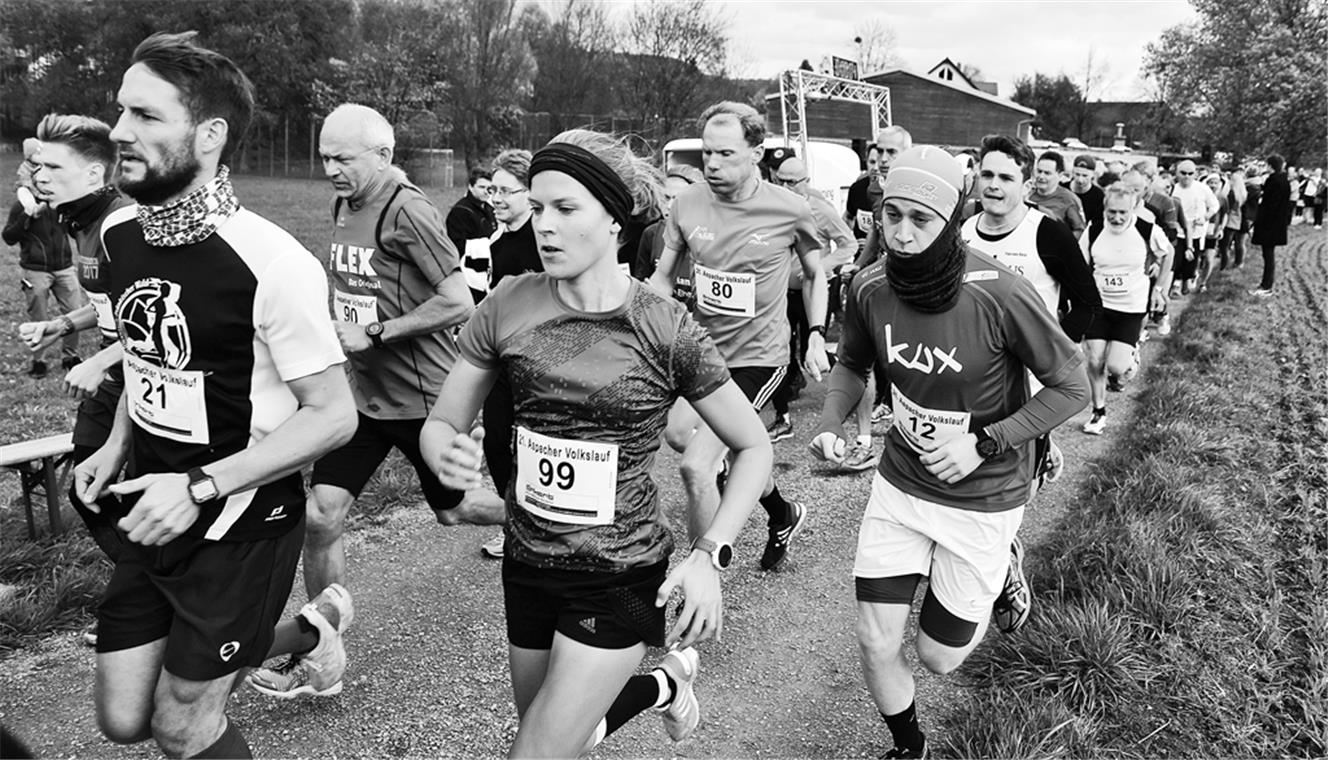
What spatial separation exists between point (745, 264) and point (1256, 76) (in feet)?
93.7

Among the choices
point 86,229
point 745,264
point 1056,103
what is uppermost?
point 1056,103

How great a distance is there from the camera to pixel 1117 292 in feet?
25.2

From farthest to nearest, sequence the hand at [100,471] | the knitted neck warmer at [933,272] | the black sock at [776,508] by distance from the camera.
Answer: the black sock at [776,508], the knitted neck warmer at [933,272], the hand at [100,471]

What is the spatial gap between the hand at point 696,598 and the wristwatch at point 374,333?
6.22 feet

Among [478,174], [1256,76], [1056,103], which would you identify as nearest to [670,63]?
[1256,76]

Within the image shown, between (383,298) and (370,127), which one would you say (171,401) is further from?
(370,127)

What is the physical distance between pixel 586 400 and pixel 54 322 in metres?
2.41

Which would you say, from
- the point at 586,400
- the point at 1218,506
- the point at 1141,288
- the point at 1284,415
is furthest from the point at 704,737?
the point at 1284,415

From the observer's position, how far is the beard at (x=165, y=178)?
2.38 m

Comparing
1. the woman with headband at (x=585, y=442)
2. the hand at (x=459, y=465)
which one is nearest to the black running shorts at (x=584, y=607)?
the woman with headband at (x=585, y=442)

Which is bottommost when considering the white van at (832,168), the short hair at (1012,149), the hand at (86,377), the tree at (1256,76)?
the hand at (86,377)

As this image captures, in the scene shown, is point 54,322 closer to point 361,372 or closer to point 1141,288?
point 361,372

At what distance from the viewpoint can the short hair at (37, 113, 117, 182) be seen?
12.6 feet

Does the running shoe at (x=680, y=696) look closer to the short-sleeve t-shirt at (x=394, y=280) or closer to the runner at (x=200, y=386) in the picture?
the runner at (x=200, y=386)
